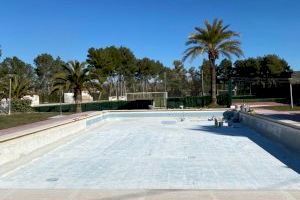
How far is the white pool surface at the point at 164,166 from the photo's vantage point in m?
6.70

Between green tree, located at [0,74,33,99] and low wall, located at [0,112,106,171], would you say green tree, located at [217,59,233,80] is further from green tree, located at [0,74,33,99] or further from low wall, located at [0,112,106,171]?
low wall, located at [0,112,106,171]

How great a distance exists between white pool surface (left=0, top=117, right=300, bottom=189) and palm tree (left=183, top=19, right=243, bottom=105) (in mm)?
21132

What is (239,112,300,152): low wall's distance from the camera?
997 centimetres

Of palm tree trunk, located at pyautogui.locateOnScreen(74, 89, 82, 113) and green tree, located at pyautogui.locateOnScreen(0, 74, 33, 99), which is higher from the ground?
green tree, located at pyautogui.locateOnScreen(0, 74, 33, 99)

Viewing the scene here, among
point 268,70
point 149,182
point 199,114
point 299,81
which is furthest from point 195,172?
point 268,70

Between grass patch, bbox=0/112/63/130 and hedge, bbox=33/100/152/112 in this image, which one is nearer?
grass patch, bbox=0/112/63/130

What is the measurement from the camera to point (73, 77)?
3288 centimetres

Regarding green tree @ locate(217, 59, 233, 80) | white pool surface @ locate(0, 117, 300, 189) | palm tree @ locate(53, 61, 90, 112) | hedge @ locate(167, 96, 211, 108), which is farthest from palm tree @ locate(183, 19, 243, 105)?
green tree @ locate(217, 59, 233, 80)

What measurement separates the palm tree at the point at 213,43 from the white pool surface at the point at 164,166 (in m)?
21.1

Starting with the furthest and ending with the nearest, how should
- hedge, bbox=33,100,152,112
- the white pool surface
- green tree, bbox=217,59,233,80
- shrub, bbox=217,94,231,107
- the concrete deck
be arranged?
green tree, bbox=217,59,233,80, shrub, bbox=217,94,231,107, hedge, bbox=33,100,152,112, the white pool surface, the concrete deck

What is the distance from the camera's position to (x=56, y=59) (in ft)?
305

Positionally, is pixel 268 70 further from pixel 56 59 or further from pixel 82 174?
pixel 82 174

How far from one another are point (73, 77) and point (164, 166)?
84.1ft

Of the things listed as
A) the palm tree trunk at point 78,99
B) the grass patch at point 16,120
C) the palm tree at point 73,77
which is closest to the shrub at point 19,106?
the palm tree at point 73,77
